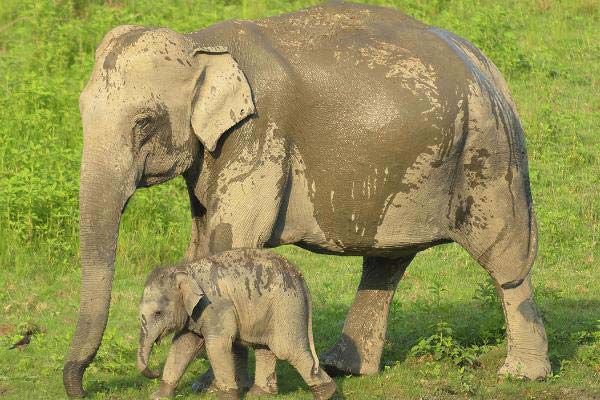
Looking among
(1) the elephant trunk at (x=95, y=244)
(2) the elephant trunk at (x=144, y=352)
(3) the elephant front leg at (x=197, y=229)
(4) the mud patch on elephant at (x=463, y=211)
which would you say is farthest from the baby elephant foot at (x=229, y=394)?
(4) the mud patch on elephant at (x=463, y=211)

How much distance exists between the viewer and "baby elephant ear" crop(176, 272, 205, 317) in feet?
24.2

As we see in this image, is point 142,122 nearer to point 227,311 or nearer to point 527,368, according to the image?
point 227,311

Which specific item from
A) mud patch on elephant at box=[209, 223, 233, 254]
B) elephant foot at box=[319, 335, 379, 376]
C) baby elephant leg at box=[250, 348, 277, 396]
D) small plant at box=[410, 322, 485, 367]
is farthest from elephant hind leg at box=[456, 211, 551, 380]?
mud patch on elephant at box=[209, 223, 233, 254]

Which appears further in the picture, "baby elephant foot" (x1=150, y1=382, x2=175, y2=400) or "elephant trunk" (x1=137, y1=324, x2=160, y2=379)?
"baby elephant foot" (x1=150, y1=382, x2=175, y2=400)

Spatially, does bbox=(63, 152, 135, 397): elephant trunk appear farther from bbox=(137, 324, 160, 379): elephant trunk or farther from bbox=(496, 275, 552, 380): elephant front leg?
bbox=(496, 275, 552, 380): elephant front leg

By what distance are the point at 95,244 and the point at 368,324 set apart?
210 centimetres

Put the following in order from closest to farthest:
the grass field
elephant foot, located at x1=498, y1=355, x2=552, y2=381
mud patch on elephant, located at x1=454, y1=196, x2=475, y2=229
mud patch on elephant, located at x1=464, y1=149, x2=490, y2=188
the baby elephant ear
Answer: the baby elephant ear → mud patch on elephant, located at x1=464, y1=149, x2=490, y2=188 → mud patch on elephant, located at x1=454, y1=196, x2=475, y2=229 → elephant foot, located at x1=498, y1=355, x2=552, y2=381 → the grass field

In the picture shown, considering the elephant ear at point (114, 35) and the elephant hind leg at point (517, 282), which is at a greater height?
the elephant ear at point (114, 35)

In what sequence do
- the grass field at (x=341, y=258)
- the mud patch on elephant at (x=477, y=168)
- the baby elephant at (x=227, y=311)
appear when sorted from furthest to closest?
the grass field at (x=341, y=258)
the mud patch on elephant at (x=477, y=168)
the baby elephant at (x=227, y=311)

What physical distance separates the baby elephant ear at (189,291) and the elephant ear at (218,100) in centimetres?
67

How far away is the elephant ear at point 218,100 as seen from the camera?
7.56m

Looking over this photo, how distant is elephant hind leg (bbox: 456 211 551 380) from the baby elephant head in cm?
174

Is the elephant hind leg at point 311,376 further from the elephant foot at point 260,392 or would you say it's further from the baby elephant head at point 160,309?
the baby elephant head at point 160,309

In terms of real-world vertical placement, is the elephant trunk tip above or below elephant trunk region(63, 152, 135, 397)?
below
